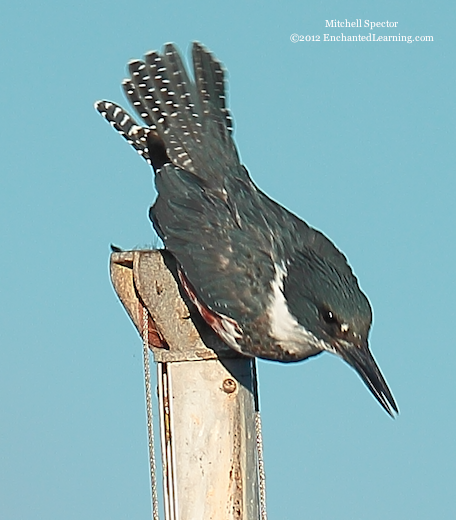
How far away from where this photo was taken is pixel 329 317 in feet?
12.6

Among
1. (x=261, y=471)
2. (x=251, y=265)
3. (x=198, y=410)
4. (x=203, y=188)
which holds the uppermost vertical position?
(x=203, y=188)

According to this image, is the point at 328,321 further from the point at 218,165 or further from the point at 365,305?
the point at 218,165

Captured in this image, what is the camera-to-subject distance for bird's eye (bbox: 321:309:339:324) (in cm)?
381

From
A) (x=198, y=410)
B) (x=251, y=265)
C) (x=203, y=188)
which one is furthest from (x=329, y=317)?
(x=203, y=188)

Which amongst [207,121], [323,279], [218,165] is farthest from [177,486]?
[207,121]

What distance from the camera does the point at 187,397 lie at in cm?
414

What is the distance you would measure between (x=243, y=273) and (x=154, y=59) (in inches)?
65.8

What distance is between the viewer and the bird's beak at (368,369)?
3711mm

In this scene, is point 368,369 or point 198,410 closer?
point 368,369

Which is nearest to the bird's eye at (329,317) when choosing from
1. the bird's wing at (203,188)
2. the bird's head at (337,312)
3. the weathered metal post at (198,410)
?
the bird's head at (337,312)

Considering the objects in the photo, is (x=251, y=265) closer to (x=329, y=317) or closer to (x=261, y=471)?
(x=329, y=317)

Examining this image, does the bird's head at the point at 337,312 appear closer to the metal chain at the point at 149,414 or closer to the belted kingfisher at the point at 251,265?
the belted kingfisher at the point at 251,265

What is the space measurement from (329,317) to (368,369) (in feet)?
0.76

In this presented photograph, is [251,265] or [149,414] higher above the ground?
[251,265]
